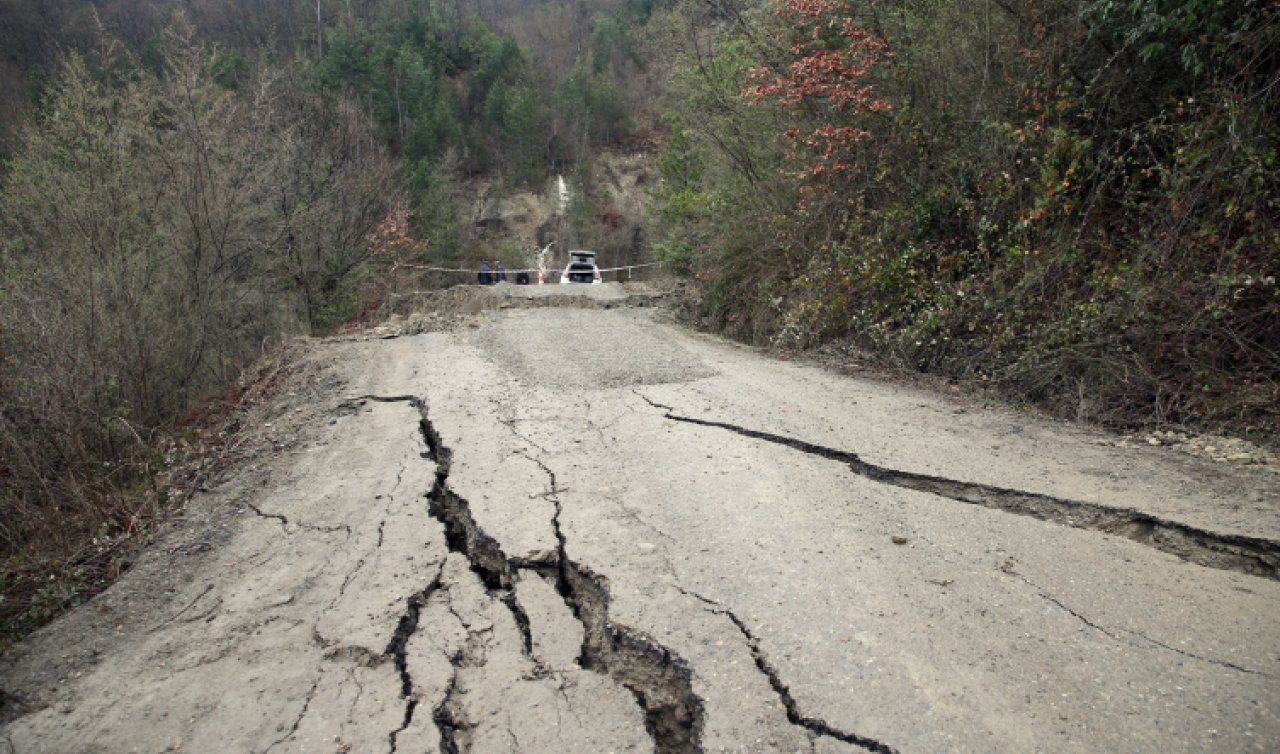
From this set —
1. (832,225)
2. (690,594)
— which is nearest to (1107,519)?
(690,594)

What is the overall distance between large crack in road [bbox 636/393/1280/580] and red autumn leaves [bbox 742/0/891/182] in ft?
17.5

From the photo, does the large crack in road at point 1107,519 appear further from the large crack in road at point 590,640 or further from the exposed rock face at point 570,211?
the exposed rock face at point 570,211

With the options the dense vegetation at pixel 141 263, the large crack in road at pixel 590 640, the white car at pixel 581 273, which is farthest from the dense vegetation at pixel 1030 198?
the white car at pixel 581 273

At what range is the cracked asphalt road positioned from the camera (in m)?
2.32

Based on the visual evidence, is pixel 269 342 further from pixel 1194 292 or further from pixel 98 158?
pixel 1194 292

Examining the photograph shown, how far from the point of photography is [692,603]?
2.93 metres

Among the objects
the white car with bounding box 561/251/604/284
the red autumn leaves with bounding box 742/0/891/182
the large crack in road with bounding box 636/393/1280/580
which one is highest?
the red autumn leaves with bounding box 742/0/891/182

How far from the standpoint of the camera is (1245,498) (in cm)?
360

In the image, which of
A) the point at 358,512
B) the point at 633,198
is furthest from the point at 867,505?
the point at 633,198

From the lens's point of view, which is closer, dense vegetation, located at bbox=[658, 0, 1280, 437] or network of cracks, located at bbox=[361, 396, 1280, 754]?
network of cracks, located at bbox=[361, 396, 1280, 754]

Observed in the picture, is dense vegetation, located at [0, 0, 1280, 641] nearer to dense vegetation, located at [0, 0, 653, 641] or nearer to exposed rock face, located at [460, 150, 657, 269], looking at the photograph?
dense vegetation, located at [0, 0, 653, 641]

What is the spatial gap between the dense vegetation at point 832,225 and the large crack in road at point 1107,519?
1917 mm

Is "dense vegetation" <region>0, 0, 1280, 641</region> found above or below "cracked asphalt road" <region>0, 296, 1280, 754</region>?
above

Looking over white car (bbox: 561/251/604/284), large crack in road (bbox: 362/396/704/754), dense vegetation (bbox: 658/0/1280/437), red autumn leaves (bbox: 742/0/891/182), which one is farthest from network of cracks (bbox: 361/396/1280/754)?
white car (bbox: 561/251/604/284)
